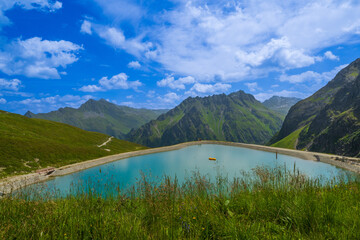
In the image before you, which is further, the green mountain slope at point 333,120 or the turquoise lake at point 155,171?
the green mountain slope at point 333,120

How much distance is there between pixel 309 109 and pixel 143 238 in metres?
228

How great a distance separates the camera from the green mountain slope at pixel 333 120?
94.4 m

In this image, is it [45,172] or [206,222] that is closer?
[206,222]

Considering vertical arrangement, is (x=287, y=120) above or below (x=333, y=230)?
above

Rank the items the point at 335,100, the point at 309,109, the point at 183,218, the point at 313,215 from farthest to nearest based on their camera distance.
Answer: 1. the point at 309,109
2. the point at 335,100
3. the point at 183,218
4. the point at 313,215

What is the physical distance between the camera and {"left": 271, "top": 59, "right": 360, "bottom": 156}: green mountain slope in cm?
9438

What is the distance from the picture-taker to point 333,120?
397ft

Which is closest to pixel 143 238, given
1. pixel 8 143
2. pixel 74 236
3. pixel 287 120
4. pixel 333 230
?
pixel 74 236

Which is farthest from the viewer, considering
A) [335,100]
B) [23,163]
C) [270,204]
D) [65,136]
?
[335,100]

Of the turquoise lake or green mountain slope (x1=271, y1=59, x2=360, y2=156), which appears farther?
green mountain slope (x1=271, y1=59, x2=360, y2=156)

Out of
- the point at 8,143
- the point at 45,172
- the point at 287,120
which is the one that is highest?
the point at 287,120

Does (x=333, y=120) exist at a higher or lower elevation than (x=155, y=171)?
higher

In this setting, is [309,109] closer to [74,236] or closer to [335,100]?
[335,100]

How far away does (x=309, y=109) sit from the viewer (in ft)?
611
